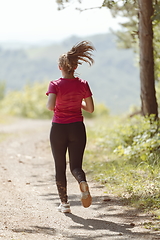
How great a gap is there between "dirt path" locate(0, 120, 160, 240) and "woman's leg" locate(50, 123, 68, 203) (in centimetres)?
39

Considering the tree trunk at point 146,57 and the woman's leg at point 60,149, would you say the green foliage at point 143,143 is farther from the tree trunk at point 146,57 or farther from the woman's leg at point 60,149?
the woman's leg at point 60,149

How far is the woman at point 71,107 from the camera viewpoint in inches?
171

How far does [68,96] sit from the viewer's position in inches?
172

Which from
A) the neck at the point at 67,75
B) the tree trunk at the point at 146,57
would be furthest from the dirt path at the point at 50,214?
the tree trunk at the point at 146,57

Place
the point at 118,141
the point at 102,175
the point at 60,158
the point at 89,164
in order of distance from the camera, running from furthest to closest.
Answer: the point at 118,141
the point at 89,164
the point at 102,175
the point at 60,158

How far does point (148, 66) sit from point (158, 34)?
7.55ft

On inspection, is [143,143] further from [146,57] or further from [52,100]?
[52,100]

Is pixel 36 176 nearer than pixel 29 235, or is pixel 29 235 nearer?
pixel 29 235

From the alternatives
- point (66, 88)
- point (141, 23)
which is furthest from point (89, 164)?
point (66, 88)

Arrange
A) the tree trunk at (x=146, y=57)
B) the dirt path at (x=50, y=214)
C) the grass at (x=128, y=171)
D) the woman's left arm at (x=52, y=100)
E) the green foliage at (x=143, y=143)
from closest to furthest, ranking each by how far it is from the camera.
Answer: the dirt path at (x=50, y=214), the woman's left arm at (x=52, y=100), the grass at (x=128, y=171), the green foliage at (x=143, y=143), the tree trunk at (x=146, y=57)

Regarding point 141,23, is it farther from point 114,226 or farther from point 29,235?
point 29,235

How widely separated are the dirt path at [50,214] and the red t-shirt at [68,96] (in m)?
1.29

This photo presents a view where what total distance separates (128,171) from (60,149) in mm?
2569

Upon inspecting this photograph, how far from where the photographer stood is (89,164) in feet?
26.9
